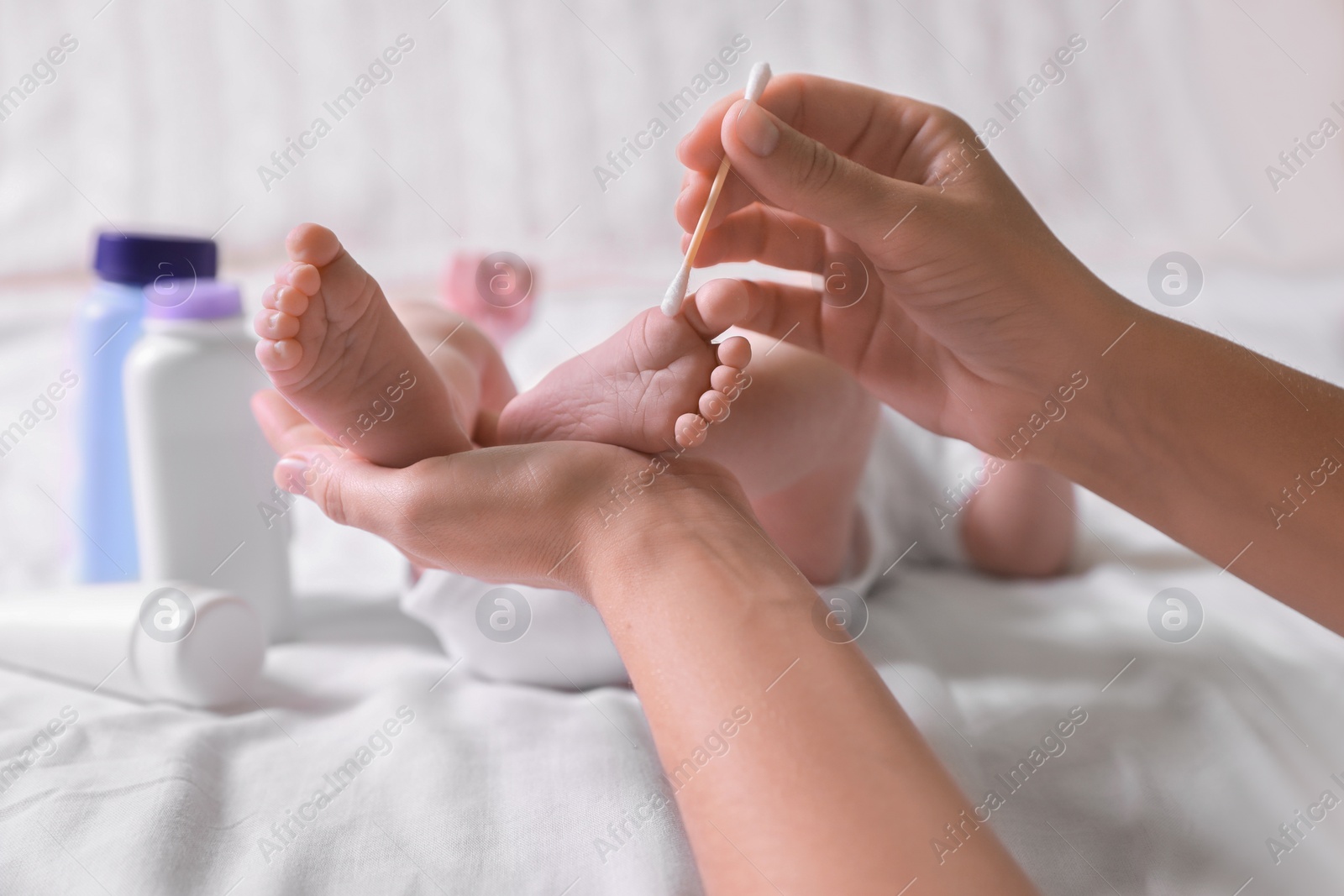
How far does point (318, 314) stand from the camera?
2.13 ft

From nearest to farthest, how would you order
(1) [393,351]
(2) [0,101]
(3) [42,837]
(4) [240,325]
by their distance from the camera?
(3) [42,837] → (1) [393,351] → (4) [240,325] → (2) [0,101]

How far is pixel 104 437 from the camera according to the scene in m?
0.99

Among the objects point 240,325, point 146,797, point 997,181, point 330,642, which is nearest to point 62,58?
point 240,325

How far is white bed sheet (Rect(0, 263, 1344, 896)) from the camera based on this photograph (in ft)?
1.94

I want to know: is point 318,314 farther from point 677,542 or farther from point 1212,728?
point 1212,728

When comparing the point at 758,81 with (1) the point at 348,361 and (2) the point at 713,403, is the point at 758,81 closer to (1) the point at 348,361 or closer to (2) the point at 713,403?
(2) the point at 713,403

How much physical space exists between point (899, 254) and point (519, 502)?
29cm

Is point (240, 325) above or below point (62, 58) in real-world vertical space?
above

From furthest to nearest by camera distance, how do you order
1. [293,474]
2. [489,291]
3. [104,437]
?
[489,291] < [104,437] < [293,474]

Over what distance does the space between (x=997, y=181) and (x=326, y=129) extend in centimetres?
158

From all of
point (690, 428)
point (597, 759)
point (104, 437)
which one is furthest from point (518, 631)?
point (104, 437)

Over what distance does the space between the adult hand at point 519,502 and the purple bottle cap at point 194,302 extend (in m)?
0.25

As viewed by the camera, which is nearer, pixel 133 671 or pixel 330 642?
pixel 133 671

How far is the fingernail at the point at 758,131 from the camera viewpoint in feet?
1.97
